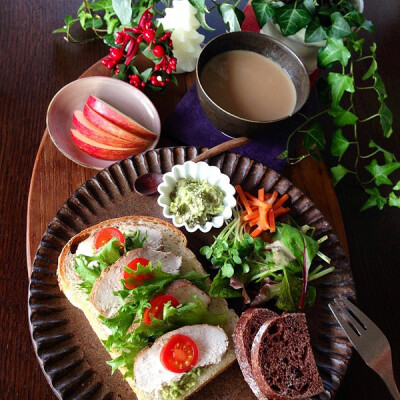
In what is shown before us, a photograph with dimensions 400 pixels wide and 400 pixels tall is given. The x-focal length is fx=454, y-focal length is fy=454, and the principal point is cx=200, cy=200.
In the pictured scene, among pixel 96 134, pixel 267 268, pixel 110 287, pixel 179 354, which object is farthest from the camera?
pixel 96 134

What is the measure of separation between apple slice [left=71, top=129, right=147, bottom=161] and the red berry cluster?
387 mm

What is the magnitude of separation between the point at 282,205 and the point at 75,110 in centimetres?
117

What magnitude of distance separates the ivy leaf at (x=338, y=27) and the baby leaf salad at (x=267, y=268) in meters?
0.94

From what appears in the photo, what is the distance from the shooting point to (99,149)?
A: 2221 millimetres

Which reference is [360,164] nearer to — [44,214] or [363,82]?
[363,82]

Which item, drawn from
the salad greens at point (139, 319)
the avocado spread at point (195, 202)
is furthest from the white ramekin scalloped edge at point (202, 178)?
the salad greens at point (139, 319)

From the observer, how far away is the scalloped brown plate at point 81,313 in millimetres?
1814

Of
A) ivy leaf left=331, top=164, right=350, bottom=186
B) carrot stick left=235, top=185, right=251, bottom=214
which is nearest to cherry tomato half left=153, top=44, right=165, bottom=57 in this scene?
carrot stick left=235, top=185, right=251, bottom=214

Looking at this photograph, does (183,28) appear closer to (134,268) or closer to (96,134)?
Result: (96,134)

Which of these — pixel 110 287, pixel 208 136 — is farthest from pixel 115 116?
pixel 110 287

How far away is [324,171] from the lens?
2.42 metres

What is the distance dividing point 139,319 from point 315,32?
5.08 ft

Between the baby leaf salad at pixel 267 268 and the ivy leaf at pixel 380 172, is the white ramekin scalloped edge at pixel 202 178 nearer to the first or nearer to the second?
the baby leaf salad at pixel 267 268

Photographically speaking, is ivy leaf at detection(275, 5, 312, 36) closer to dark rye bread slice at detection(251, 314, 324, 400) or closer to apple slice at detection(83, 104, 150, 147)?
apple slice at detection(83, 104, 150, 147)
